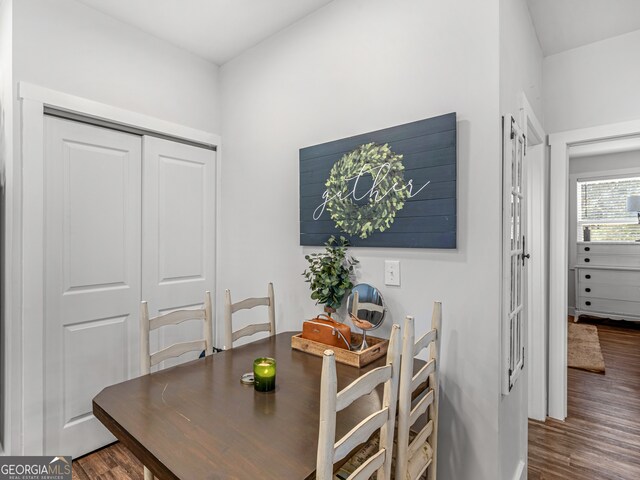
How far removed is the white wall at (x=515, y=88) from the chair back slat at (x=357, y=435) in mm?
808

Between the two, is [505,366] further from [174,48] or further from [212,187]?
[174,48]

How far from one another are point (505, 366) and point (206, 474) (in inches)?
49.0

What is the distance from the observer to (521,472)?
74.2 inches

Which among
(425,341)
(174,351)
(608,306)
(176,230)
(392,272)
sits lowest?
(608,306)

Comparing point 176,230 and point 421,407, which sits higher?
point 176,230

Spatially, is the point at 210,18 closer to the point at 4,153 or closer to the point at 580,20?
the point at 4,153

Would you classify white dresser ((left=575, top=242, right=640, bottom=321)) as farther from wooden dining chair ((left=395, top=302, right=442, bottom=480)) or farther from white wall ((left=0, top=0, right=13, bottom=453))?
white wall ((left=0, top=0, right=13, bottom=453))

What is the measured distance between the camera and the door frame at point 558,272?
8.38 feet

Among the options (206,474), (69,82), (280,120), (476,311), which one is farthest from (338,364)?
(69,82)

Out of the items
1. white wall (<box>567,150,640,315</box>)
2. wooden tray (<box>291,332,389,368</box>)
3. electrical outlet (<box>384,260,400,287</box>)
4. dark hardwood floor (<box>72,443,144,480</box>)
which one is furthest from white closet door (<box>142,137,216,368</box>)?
white wall (<box>567,150,640,315</box>)

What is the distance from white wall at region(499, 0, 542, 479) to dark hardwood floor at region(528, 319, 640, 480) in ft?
1.07

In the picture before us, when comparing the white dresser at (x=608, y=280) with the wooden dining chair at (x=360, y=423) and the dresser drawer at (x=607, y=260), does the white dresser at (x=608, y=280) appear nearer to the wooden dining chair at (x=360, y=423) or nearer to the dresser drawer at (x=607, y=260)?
the dresser drawer at (x=607, y=260)

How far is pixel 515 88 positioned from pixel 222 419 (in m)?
1.97

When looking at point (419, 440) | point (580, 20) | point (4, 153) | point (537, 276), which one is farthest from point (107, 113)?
point (537, 276)
